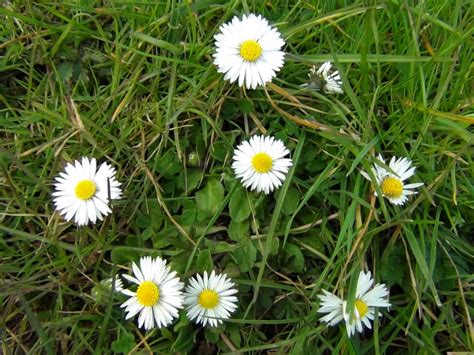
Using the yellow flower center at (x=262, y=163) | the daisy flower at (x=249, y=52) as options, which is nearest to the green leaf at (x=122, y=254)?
the yellow flower center at (x=262, y=163)

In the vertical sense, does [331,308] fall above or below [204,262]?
below

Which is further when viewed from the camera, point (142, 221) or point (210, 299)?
point (142, 221)

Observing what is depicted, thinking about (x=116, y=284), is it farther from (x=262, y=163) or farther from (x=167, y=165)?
(x=262, y=163)

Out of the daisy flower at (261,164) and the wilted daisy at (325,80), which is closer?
the daisy flower at (261,164)

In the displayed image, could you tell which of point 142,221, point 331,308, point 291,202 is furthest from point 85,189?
point 331,308

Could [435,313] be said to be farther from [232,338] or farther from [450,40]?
[450,40]

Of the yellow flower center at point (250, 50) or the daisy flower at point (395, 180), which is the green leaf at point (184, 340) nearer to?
the daisy flower at point (395, 180)

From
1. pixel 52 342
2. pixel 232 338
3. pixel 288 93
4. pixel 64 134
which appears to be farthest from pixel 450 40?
pixel 52 342
